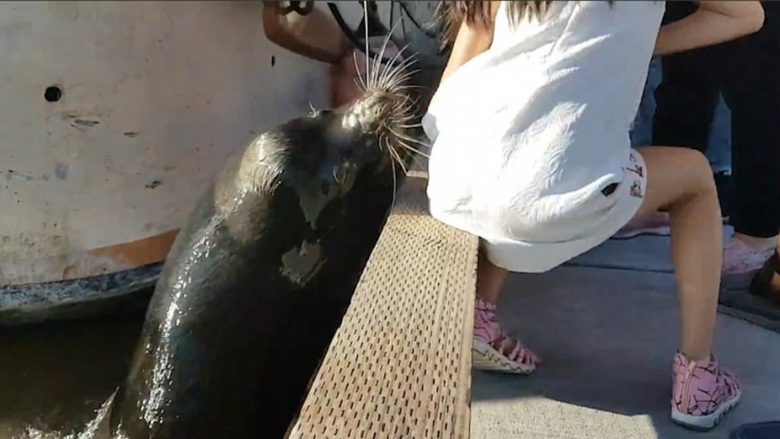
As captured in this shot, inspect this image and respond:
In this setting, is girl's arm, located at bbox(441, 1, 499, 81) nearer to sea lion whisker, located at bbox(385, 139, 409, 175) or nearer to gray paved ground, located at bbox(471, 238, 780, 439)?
sea lion whisker, located at bbox(385, 139, 409, 175)

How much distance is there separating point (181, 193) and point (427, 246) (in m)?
0.74

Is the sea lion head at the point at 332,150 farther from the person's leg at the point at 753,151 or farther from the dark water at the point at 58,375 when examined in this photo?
the person's leg at the point at 753,151

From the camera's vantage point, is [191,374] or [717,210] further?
[717,210]

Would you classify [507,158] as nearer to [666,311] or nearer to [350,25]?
[350,25]

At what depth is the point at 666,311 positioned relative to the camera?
1.78 meters

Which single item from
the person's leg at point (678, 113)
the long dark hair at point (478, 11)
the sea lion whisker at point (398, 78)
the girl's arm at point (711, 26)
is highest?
the long dark hair at point (478, 11)

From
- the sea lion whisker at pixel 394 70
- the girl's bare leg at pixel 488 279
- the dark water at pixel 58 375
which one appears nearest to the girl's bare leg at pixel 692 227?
the girl's bare leg at pixel 488 279

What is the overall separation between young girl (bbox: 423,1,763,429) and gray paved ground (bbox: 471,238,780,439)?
0.16ft

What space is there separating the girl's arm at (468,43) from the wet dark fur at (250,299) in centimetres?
19

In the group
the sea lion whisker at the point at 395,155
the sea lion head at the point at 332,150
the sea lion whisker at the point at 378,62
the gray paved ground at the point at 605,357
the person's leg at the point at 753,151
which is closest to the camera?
the sea lion whisker at the point at 378,62

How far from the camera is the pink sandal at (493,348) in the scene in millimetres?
1545

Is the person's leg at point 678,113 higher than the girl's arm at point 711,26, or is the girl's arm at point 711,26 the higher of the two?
the girl's arm at point 711,26

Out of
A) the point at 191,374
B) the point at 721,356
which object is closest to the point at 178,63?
the point at 191,374

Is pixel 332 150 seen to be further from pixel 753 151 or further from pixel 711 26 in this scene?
pixel 753 151
